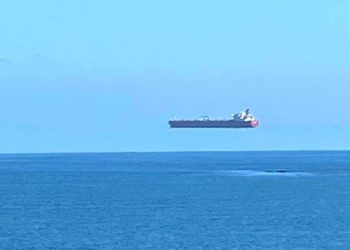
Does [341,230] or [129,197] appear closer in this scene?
[341,230]

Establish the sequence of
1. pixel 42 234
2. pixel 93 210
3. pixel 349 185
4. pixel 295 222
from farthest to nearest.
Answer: pixel 349 185 < pixel 93 210 < pixel 295 222 < pixel 42 234

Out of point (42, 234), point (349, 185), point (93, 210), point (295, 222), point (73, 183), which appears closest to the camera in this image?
point (42, 234)

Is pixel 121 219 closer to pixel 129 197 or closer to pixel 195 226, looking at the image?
pixel 195 226

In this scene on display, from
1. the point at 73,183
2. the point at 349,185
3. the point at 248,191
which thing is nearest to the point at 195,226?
the point at 248,191

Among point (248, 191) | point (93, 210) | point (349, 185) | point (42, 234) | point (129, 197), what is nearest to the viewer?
point (42, 234)

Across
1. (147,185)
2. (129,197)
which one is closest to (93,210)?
(129,197)

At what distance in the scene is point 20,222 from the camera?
78.8 metres

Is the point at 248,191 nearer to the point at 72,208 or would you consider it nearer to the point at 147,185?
the point at 147,185

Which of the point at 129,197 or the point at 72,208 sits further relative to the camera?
the point at 129,197

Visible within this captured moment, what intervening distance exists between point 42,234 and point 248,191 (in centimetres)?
4425

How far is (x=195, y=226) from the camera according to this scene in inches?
2945

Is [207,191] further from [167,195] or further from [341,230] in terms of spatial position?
[341,230]

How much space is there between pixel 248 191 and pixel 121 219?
33.6m

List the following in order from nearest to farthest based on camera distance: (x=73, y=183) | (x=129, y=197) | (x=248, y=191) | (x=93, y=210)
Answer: (x=93, y=210) → (x=129, y=197) → (x=248, y=191) → (x=73, y=183)
